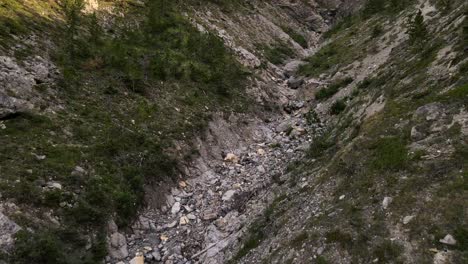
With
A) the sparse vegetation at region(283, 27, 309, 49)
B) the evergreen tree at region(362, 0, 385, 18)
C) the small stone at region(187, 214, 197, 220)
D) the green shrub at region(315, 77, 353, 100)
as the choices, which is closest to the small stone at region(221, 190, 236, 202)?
the small stone at region(187, 214, 197, 220)

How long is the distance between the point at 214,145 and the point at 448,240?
1695 cm

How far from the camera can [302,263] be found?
42.4ft

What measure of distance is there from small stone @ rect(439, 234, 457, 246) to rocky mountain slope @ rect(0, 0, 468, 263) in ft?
0.11

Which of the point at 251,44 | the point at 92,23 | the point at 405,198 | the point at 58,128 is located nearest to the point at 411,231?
the point at 405,198

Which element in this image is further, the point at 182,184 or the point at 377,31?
the point at 377,31

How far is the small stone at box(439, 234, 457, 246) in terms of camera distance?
1061 cm

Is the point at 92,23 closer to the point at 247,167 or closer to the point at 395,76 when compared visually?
the point at 247,167

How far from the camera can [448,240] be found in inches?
421

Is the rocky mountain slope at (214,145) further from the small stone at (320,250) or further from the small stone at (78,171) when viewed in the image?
the small stone at (320,250)

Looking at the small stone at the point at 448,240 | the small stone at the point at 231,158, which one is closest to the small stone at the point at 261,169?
the small stone at the point at 231,158

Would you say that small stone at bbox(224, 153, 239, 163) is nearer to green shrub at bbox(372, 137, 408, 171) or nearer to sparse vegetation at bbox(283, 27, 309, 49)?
green shrub at bbox(372, 137, 408, 171)

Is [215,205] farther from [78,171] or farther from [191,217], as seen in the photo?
[78,171]

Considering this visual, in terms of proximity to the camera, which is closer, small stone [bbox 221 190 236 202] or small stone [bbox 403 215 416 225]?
small stone [bbox 403 215 416 225]

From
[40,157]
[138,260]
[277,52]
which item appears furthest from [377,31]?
[40,157]
